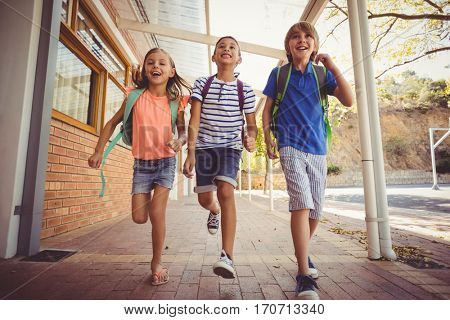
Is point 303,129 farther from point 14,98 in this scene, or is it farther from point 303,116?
point 14,98

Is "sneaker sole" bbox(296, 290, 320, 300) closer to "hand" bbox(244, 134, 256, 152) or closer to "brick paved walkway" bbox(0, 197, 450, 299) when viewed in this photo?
"brick paved walkway" bbox(0, 197, 450, 299)

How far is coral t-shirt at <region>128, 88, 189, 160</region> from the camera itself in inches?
76.0

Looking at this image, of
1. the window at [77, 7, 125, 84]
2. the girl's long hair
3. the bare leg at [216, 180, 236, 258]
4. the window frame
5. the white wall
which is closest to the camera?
the bare leg at [216, 180, 236, 258]

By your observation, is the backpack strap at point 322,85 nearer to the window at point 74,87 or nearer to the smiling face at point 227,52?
the smiling face at point 227,52

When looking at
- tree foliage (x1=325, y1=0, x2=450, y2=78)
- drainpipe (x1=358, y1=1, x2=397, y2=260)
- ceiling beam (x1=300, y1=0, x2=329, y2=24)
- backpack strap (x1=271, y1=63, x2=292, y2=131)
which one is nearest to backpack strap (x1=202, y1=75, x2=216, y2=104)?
backpack strap (x1=271, y1=63, x2=292, y2=131)

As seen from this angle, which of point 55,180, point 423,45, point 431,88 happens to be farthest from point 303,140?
point 431,88

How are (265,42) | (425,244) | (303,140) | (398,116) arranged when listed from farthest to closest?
(398,116), (265,42), (425,244), (303,140)

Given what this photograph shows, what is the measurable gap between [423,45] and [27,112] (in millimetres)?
7547

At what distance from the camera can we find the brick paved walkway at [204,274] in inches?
64.7

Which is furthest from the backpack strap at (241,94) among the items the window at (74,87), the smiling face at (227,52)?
the window at (74,87)

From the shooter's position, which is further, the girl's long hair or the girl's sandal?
the girl's long hair

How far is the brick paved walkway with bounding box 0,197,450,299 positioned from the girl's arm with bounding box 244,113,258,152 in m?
0.89

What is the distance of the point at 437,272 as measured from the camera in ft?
6.66

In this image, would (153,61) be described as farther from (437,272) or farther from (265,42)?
(265,42)
